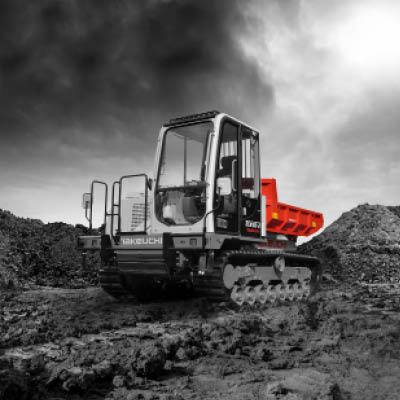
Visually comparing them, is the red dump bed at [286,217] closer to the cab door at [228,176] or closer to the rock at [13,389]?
the cab door at [228,176]

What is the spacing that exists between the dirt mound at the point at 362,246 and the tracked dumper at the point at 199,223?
5.72m

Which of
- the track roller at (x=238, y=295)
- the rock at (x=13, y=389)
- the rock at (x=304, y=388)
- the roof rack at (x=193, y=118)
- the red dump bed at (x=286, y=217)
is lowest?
the rock at (x=304, y=388)

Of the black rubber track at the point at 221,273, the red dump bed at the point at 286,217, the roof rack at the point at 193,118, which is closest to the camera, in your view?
the black rubber track at the point at 221,273

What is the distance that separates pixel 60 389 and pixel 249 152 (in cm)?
581

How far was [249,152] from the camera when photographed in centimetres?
879

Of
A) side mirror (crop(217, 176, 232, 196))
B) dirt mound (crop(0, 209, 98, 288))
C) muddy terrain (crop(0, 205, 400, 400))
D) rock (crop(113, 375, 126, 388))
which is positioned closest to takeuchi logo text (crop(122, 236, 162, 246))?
muddy terrain (crop(0, 205, 400, 400))

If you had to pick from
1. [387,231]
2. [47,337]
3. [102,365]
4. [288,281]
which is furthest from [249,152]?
[387,231]

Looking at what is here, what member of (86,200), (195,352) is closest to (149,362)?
(195,352)

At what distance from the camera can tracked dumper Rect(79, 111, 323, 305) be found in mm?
7688

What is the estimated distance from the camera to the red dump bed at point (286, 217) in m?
9.70

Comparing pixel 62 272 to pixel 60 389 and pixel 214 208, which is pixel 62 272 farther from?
pixel 60 389

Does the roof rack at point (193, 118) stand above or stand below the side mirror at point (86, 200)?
above

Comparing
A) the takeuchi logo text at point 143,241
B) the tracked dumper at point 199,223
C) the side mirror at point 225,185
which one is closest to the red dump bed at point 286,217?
the tracked dumper at point 199,223

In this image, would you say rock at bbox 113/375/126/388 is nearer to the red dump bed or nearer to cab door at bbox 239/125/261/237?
cab door at bbox 239/125/261/237
